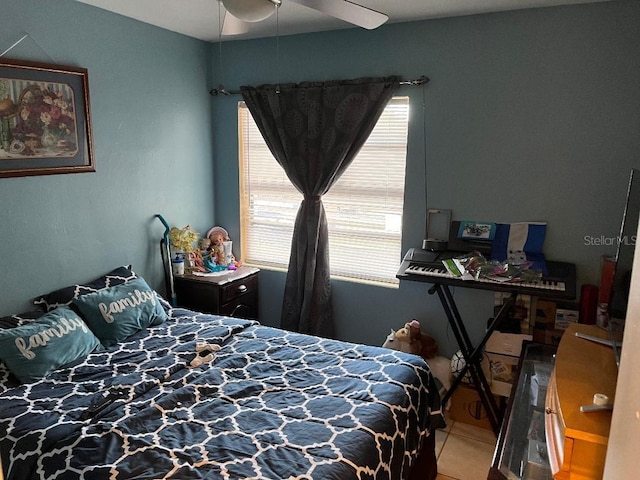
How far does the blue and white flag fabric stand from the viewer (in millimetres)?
2969

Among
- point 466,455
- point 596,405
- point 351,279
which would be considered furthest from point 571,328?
point 351,279

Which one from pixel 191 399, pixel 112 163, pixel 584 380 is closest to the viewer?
pixel 584 380

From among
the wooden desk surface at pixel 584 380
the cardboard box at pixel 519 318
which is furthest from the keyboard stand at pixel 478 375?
the wooden desk surface at pixel 584 380

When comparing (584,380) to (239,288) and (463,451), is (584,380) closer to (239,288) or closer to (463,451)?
(463,451)

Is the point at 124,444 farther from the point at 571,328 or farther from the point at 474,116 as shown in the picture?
the point at 474,116

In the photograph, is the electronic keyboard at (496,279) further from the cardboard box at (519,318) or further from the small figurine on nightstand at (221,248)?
the small figurine on nightstand at (221,248)

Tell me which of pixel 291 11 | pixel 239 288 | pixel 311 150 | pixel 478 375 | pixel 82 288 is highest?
pixel 291 11

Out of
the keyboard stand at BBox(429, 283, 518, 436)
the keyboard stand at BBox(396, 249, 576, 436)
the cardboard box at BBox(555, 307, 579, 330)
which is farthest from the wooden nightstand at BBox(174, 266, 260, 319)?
the cardboard box at BBox(555, 307, 579, 330)

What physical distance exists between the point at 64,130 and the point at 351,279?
213 centimetres

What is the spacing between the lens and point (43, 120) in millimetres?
2695

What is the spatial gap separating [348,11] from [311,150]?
63.4 inches

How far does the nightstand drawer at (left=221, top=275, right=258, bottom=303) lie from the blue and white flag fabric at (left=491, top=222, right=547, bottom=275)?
1.80m

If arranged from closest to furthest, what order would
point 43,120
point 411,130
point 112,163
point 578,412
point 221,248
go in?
point 578,412 → point 43,120 → point 112,163 → point 411,130 → point 221,248

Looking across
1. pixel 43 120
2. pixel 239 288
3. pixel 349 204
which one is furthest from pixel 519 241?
pixel 43 120
